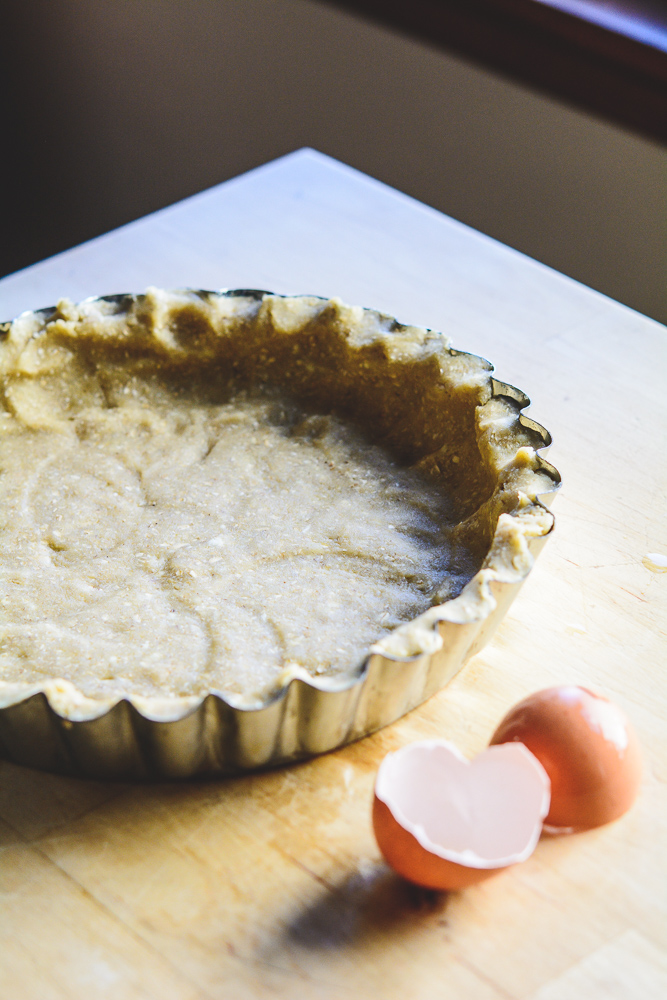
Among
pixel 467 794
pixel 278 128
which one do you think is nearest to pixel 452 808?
pixel 467 794

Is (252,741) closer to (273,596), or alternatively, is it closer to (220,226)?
(273,596)

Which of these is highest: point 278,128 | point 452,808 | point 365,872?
point 452,808

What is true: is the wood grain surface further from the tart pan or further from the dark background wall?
the dark background wall

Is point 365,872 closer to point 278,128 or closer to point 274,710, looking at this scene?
point 274,710

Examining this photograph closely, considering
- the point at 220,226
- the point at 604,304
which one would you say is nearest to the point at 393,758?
the point at 604,304

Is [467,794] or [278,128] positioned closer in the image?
[467,794]

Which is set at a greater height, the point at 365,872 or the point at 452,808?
the point at 452,808

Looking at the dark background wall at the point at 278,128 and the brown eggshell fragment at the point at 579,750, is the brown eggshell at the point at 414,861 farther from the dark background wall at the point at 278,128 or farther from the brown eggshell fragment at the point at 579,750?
the dark background wall at the point at 278,128
